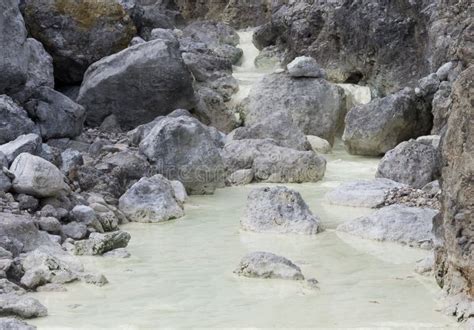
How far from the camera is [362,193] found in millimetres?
9609

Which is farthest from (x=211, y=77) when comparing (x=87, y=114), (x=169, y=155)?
(x=169, y=155)

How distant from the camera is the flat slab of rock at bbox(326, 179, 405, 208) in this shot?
9406 millimetres

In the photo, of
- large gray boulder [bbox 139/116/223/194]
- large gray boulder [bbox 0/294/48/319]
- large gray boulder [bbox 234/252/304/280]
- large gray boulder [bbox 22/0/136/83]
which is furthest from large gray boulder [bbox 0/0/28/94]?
large gray boulder [bbox 0/294/48/319]

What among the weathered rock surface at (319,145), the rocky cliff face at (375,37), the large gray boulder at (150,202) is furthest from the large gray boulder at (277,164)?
the rocky cliff face at (375,37)

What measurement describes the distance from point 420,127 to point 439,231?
30.1 ft

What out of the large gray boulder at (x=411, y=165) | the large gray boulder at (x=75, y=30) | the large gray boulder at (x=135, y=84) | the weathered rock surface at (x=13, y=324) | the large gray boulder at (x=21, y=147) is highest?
the large gray boulder at (x=75, y=30)

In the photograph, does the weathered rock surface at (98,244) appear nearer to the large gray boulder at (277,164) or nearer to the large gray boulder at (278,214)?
the large gray boulder at (278,214)

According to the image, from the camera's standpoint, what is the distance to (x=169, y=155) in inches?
407

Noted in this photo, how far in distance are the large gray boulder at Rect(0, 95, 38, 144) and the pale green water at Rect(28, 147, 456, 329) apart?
98.3 inches

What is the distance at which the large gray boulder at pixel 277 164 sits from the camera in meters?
11.5

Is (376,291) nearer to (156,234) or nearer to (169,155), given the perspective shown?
(156,234)

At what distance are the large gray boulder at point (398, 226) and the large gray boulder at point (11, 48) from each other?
4.89m

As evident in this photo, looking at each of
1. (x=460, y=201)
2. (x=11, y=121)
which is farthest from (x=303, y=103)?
(x=460, y=201)

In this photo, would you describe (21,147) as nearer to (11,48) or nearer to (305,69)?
(11,48)
